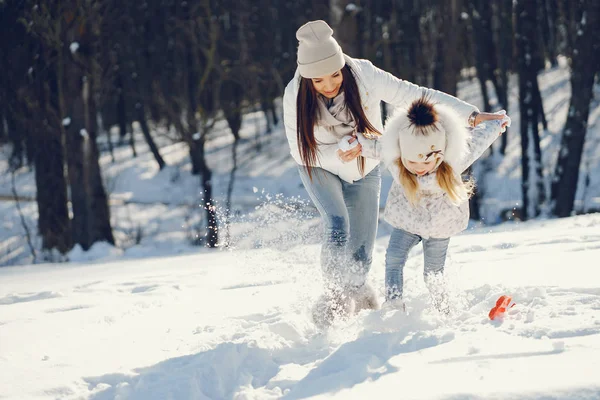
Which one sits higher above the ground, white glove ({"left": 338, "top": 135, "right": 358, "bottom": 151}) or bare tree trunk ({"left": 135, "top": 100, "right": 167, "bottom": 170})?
white glove ({"left": 338, "top": 135, "right": 358, "bottom": 151})

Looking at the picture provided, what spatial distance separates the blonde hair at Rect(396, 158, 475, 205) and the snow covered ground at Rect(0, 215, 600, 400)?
2.12ft

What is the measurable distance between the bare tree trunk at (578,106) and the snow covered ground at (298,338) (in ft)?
15.7

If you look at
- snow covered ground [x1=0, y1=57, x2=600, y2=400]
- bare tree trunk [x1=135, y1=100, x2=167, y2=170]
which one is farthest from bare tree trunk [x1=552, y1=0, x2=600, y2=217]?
bare tree trunk [x1=135, y1=100, x2=167, y2=170]

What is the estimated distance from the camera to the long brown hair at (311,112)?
12.1 feet

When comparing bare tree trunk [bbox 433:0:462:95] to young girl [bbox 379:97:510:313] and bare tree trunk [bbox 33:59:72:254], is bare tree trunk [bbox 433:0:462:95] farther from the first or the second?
bare tree trunk [bbox 33:59:72:254]

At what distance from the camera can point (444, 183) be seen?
358cm

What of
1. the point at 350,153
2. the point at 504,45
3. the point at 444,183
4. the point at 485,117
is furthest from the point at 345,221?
the point at 504,45

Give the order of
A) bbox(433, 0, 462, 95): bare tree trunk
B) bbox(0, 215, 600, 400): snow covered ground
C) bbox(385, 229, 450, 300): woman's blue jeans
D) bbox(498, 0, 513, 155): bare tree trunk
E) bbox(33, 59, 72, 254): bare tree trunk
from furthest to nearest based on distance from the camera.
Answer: bbox(498, 0, 513, 155): bare tree trunk
bbox(33, 59, 72, 254): bare tree trunk
bbox(433, 0, 462, 95): bare tree trunk
bbox(385, 229, 450, 300): woman's blue jeans
bbox(0, 215, 600, 400): snow covered ground

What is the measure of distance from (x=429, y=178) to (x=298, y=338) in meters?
1.10

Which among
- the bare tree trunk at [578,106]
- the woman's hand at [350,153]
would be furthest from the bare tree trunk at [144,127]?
the woman's hand at [350,153]

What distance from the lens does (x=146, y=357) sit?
351cm

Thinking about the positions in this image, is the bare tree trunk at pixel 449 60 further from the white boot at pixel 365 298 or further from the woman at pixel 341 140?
the white boot at pixel 365 298

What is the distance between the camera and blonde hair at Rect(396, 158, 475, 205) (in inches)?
141

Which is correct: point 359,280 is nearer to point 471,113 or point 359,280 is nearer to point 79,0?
point 471,113
